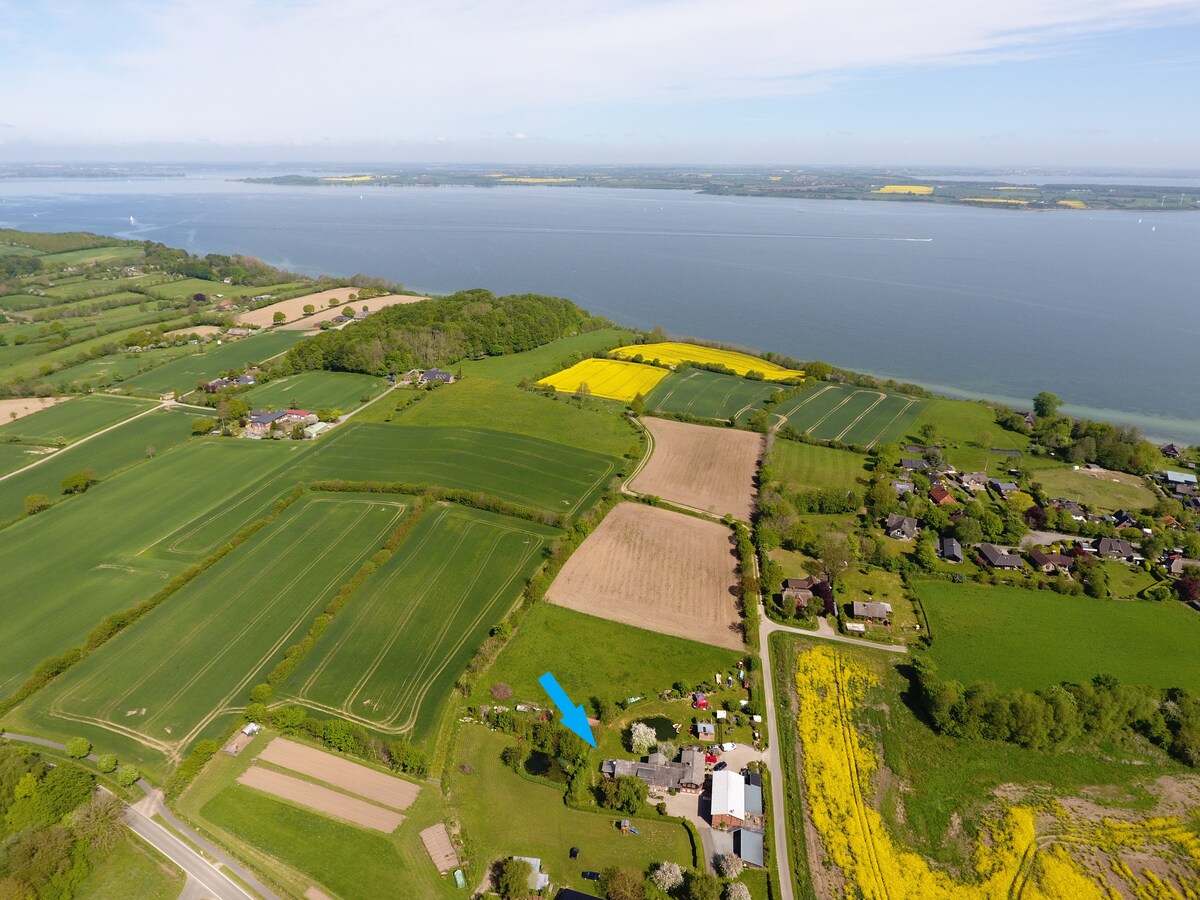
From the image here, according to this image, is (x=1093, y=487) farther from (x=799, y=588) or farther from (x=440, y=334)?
(x=440, y=334)

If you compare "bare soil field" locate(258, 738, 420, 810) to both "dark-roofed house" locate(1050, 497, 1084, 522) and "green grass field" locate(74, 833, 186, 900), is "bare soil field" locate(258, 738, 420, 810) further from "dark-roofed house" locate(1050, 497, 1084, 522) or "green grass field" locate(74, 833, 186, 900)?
"dark-roofed house" locate(1050, 497, 1084, 522)

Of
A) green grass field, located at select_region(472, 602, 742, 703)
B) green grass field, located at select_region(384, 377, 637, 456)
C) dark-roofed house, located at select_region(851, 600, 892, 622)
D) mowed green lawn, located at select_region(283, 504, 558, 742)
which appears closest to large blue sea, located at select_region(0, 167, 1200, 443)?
green grass field, located at select_region(384, 377, 637, 456)

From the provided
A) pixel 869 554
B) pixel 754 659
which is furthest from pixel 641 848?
pixel 869 554

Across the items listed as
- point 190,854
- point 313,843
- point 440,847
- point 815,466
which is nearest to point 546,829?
point 440,847

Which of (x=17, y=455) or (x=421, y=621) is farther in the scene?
(x=17, y=455)

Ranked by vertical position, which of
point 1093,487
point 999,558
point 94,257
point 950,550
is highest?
point 94,257

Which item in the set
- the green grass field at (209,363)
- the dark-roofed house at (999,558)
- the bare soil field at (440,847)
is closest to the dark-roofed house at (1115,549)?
the dark-roofed house at (999,558)
